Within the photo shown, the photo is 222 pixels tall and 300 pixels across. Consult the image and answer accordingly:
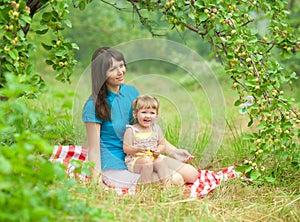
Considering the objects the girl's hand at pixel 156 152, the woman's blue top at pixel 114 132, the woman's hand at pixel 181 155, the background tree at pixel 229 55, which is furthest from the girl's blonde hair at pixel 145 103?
the background tree at pixel 229 55

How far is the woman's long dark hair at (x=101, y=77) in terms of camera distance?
296cm

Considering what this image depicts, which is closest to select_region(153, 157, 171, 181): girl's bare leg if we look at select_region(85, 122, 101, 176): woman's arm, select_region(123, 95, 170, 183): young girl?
select_region(123, 95, 170, 183): young girl

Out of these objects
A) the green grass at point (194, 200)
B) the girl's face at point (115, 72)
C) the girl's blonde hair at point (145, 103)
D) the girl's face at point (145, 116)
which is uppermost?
the girl's face at point (115, 72)

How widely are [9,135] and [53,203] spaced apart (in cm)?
146

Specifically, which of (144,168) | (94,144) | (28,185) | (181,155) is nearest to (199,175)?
(181,155)

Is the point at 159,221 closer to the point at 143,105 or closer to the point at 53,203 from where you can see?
the point at 53,203

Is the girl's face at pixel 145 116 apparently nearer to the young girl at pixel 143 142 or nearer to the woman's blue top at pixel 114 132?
the young girl at pixel 143 142

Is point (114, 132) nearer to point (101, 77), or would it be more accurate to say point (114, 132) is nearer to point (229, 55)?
point (101, 77)

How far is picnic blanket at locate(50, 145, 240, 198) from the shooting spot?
288 cm

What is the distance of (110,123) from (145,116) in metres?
0.24

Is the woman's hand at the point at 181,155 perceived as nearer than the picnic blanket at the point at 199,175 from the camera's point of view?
No

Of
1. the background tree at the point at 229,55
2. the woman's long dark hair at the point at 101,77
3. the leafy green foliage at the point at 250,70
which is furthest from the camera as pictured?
the woman's long dark hair at the point at 101,77

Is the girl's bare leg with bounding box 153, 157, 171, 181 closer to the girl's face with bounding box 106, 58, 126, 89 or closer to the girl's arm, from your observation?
the girl's arm

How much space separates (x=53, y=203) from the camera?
1.77 metres
